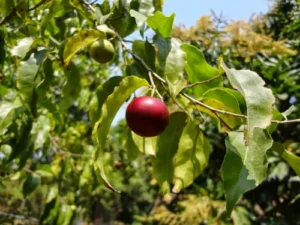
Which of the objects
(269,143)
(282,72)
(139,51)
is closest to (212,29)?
(282,72)

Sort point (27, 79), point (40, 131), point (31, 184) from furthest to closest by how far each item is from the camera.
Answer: point (31, 184) → point (40, 131) → point (27, 79)

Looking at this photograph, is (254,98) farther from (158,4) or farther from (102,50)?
(158,4)

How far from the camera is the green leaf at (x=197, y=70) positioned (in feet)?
3.06

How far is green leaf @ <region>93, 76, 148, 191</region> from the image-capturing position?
0.72 m

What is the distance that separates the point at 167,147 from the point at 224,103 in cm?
16

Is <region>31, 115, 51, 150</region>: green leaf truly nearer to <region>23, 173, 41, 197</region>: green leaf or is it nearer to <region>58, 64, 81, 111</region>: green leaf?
<region>23, 173, 41, 197</region>: green leaf

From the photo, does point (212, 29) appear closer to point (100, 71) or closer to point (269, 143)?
point (100, 71)

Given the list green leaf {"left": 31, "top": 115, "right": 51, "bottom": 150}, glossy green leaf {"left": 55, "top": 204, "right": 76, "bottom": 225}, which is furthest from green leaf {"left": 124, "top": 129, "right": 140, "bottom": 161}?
glossy green leaf {"left": 55, "top": 204, "right": 76, "bottom": 225}

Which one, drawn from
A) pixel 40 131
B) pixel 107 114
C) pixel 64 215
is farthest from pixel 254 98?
pixel 64 215

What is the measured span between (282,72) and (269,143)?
328 centimetres

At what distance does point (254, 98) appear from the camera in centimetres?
70

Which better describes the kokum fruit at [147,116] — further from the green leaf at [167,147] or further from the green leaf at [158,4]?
the green leaf at [158,4]

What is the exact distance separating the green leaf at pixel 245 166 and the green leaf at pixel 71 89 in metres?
0.54

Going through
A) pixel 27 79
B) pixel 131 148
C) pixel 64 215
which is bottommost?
pixel 64 215
